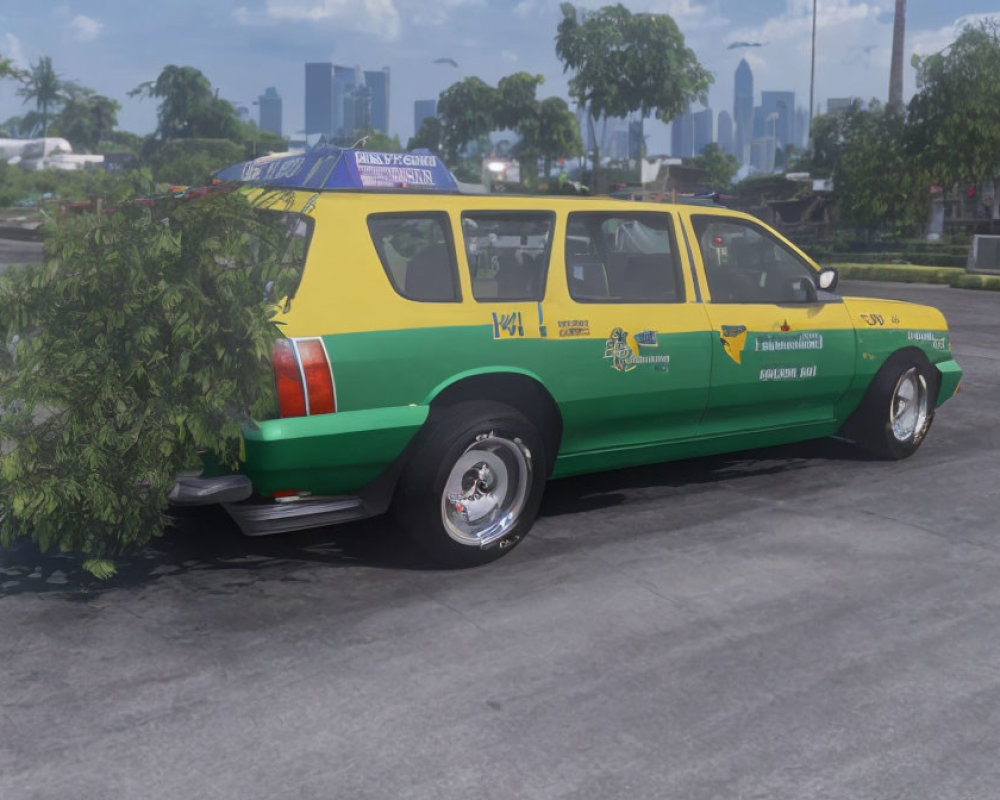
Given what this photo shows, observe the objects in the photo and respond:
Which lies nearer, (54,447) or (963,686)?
(963,686)

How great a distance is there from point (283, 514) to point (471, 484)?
99 centimetres

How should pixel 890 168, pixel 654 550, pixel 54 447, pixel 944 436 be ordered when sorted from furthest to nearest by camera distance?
pixel 890 168, pixel 944 436, pixel 654 550, pixel 54 447

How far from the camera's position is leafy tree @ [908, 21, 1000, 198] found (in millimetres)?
45062

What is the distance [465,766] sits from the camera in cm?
391

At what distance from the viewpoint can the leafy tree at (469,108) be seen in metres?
136

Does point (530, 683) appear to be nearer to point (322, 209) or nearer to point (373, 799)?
point (373, 799)

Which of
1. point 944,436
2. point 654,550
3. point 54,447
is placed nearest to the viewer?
point 54,447

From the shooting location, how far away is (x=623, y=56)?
104m

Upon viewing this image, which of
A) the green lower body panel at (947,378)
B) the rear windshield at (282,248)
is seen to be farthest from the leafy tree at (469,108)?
the rear windshield at (282,248)

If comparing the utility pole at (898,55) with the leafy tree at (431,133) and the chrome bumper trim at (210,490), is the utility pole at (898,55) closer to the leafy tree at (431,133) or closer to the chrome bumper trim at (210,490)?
the chrome bumper trim at (210,490)

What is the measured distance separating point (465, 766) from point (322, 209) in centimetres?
274

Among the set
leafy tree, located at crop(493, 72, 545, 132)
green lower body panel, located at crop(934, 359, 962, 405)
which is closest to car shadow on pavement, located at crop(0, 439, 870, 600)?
green lower body panel, located at crop(934, 359, 962, 405)

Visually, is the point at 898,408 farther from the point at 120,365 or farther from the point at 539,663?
the point at 120,365

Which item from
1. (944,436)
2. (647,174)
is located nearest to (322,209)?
(944,436)
